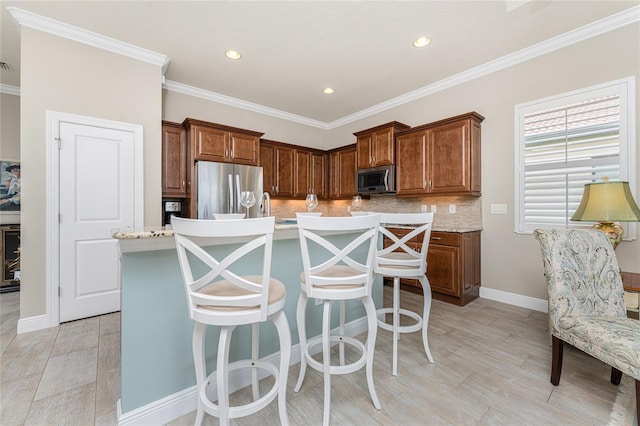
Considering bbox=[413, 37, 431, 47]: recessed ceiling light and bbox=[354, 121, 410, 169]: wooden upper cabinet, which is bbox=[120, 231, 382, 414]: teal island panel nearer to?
bbox=[413, 37, 431, 47]: recessed ceiling light

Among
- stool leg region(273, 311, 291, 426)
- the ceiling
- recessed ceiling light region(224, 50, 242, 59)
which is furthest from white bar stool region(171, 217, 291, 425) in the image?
recessed ceiling light region(224, 50, 242, 59)

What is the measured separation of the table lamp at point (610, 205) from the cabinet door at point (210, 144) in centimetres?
403

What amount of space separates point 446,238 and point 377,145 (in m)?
1.83

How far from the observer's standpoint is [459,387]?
5.66ft

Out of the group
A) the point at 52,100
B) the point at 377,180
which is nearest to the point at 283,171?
the point at 377,180

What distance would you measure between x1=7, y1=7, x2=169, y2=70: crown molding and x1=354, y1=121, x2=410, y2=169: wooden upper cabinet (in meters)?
2.96

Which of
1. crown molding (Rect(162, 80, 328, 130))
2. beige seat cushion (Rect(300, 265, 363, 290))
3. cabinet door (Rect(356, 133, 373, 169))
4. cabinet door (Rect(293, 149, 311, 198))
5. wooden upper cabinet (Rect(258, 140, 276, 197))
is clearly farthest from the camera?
cabinet door (Rect(293, 149, 311, 198))

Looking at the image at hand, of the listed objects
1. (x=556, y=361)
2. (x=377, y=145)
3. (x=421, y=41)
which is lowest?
(x=556, y=361)

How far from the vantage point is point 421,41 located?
288 cm

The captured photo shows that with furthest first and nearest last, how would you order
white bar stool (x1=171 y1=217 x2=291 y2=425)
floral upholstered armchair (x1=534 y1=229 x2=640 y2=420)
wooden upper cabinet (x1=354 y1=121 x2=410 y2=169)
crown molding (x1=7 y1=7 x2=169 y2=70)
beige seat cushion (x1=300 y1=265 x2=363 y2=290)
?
wooden upper cabinet (x1=354 y1=121 x2=410 y2=169) → crown molding (x1=7 y1=7 x2=169 y2=70) → floral upholstered armchair (x1=534 y1=229 x2=640 y2=420) → beige seat cushion (x1=300 y1=265 x2=363 y2=290) → white bar stool (x1=171 y1=217 x2=291 y2=425)

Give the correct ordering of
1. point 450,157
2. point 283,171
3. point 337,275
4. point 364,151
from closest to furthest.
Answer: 1. point 337,275
2. point 450,157
3. point 364,151
4. point 283,171

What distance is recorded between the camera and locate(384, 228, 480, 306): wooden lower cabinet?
10.4 feet

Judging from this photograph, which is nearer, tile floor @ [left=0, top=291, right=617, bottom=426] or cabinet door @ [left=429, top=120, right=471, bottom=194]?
tile floor @ [left=0, top=291, right=617, bottom=426]

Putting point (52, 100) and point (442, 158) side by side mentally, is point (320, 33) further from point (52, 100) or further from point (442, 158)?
point (52, 100)
